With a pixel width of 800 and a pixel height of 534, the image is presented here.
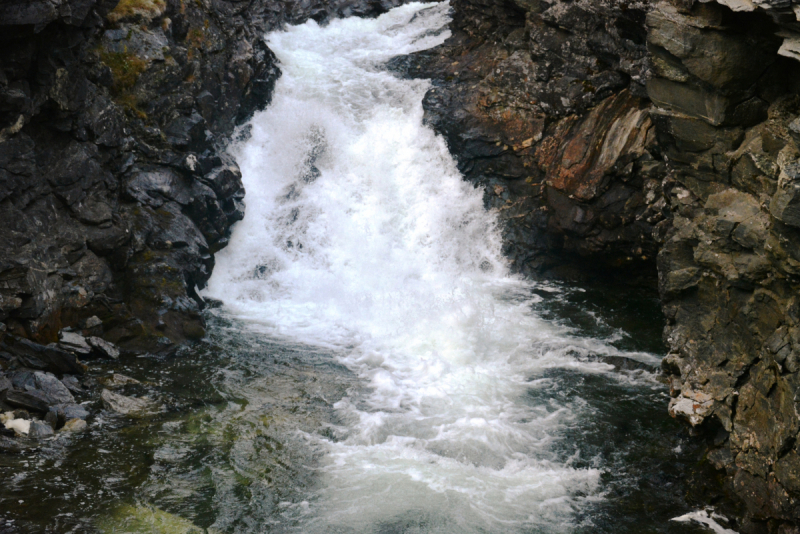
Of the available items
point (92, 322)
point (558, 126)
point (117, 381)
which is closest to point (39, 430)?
point (117, 381)

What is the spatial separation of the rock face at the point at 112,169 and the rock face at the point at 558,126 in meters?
8.44

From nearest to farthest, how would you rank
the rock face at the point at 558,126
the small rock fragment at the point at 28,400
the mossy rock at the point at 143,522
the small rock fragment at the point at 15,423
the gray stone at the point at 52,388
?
the mossy rock at the point at 143,522
the small rock fragment at the point at 15,423
the small rock fragment at the point at 28,400
the gray stone at the point at 52,388
the rock face at the point at 558,126

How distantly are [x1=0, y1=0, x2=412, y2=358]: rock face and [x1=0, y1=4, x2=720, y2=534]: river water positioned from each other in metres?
1.66

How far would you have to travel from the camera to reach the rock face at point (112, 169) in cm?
1266

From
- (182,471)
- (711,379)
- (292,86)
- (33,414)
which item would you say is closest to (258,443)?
(182,471)

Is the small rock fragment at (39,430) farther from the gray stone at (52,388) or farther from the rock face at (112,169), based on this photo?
the rock face at (112,169)

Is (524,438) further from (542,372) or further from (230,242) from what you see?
(230,242)

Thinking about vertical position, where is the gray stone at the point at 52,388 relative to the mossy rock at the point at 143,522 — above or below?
above

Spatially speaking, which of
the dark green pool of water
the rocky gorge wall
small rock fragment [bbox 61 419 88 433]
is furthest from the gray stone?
small rock fragment [bbox 61 419 88 433]

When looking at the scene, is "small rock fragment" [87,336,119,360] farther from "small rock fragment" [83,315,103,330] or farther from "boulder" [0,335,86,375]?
"boulder" [0,335,86,375]

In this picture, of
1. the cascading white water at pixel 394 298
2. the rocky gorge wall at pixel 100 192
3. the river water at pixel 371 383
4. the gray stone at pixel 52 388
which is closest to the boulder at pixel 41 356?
the rocky gorge wall at pixel 100 192

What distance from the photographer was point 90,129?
14727 mm

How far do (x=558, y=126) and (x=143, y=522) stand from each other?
53.0 ft

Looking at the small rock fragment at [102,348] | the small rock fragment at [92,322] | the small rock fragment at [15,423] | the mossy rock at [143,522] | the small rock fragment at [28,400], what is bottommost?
the mossy rock at [143,522]
